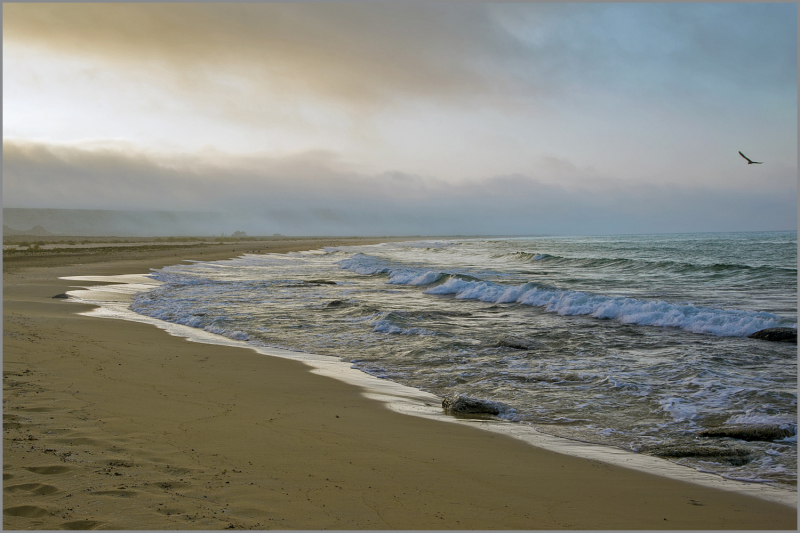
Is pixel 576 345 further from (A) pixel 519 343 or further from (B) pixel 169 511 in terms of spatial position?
(B) pixel 169 511

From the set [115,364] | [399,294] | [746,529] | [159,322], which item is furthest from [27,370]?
[399,294]

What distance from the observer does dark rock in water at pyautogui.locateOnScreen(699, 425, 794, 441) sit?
5.25 metres

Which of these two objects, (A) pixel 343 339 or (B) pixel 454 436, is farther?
(A) pixel 343 339

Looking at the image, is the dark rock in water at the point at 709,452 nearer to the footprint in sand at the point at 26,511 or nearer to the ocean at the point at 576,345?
the ocean at the point at 576,345

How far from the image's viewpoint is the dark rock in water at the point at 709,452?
4.71 metres

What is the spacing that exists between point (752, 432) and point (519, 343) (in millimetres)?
4870

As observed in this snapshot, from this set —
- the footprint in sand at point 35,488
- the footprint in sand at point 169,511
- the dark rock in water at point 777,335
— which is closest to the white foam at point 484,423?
the footprint in sand at point 169,511

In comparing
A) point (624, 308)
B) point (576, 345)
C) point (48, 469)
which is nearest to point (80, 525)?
point (48, 469)

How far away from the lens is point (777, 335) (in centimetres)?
1060

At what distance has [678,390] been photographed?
693 cm

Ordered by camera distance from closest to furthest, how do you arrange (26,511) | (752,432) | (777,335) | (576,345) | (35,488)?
1. (26,511)
2. (35,488)
3. (752,432)
4. (576,345)
5. (777,335)

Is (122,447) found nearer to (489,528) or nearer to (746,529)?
(489,528)

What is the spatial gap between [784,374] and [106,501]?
31.7 ft

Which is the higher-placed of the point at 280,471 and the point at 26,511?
the point at 26,511
